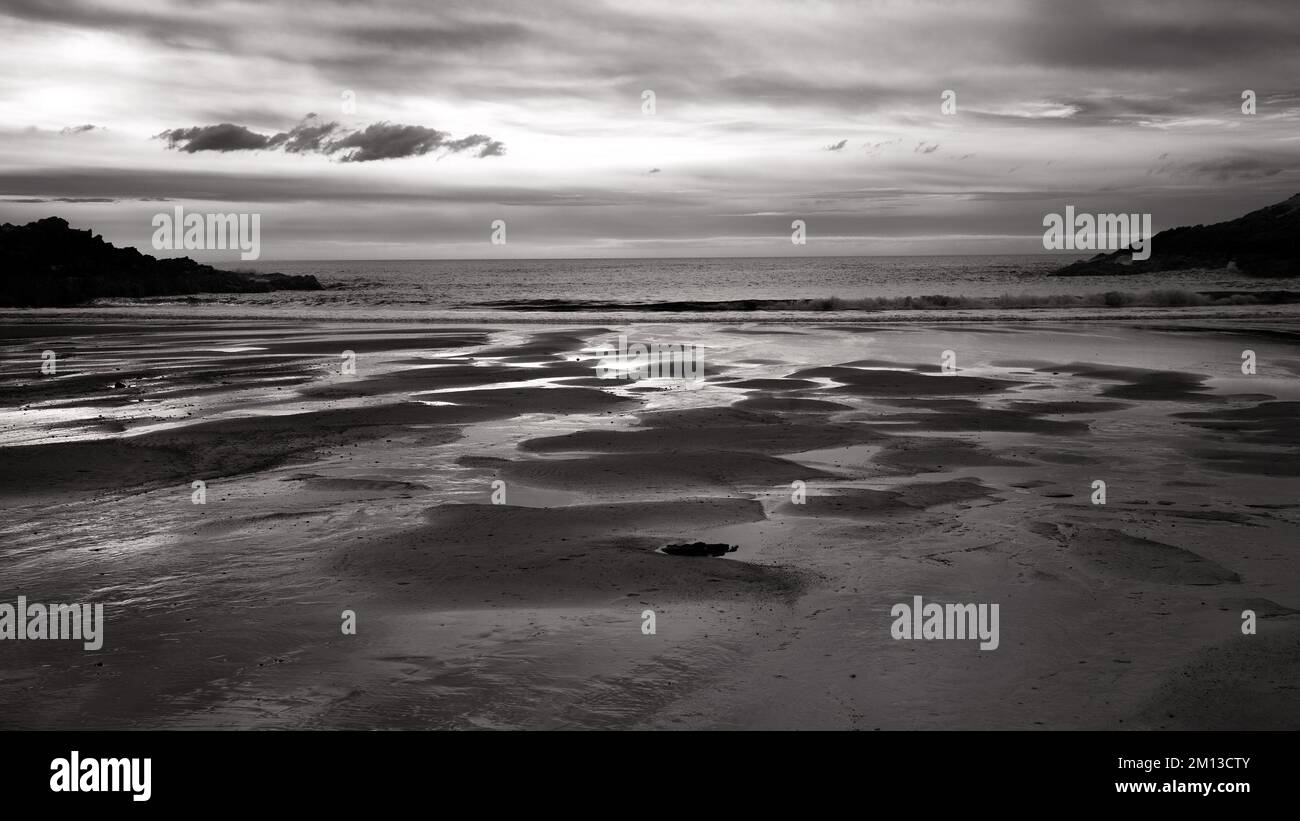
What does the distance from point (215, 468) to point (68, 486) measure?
1433 millimetres

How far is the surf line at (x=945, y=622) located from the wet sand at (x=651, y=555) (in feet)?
0.40

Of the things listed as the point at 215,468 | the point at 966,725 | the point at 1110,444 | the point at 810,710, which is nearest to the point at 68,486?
the point at 215,468

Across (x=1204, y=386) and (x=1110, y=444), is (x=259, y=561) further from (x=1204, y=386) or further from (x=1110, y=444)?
(x=1204, y=386)

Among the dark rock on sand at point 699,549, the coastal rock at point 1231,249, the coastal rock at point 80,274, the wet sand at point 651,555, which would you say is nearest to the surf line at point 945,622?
the wet sand at point 651,555

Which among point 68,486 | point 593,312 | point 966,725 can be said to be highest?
point 593,312

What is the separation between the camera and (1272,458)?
434 inches

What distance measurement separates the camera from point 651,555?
24.5 feet

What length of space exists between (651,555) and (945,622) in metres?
2.32

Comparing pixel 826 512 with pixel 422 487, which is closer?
pixel 826 512

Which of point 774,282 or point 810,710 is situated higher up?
point 774,282

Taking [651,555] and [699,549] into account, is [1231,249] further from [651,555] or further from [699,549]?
[651,555]

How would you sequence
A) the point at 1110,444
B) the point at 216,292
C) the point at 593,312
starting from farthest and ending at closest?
1. the point at 216,292
2. the point at 593,312
3. the point at 1110,444

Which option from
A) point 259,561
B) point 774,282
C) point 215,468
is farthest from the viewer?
point 774,282

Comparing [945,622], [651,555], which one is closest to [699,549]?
[651,555]
